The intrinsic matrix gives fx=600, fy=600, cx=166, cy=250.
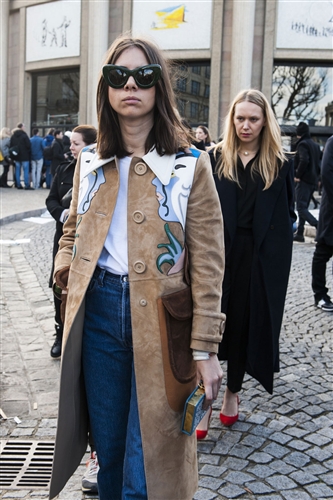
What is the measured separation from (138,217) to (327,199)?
442cm

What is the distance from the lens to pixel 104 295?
6.56 ft

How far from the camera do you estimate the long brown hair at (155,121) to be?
79.8 inches

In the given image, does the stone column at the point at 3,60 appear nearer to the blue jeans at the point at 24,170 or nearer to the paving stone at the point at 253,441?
the blue jeans at the point at 24,170

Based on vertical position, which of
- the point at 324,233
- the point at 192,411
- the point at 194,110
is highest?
the point at 194,110

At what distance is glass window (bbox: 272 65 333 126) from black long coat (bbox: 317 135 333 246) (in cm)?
1772

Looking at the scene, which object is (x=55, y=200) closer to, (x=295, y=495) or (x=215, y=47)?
(x=295, y=495)

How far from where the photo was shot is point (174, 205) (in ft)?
6.38

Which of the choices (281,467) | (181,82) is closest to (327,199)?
(181,82)

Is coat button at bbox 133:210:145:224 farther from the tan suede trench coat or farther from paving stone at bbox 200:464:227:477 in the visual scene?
paving stone at bbox 200:464:227:477

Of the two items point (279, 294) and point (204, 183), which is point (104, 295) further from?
point (279, 294)

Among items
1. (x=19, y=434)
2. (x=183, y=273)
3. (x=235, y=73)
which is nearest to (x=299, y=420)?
(x=19, y=434)

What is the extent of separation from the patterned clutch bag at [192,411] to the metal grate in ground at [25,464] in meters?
1.34

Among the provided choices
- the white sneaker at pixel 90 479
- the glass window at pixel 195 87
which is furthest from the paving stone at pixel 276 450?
the glass window at pixel 195 87

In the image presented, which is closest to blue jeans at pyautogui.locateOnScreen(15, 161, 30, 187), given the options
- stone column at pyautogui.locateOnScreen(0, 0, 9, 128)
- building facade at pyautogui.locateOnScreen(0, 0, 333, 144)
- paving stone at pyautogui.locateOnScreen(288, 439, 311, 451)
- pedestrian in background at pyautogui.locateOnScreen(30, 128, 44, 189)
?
pedestrian in background at pyautogui.locateOnScreen(30, 128, 44, 189)
